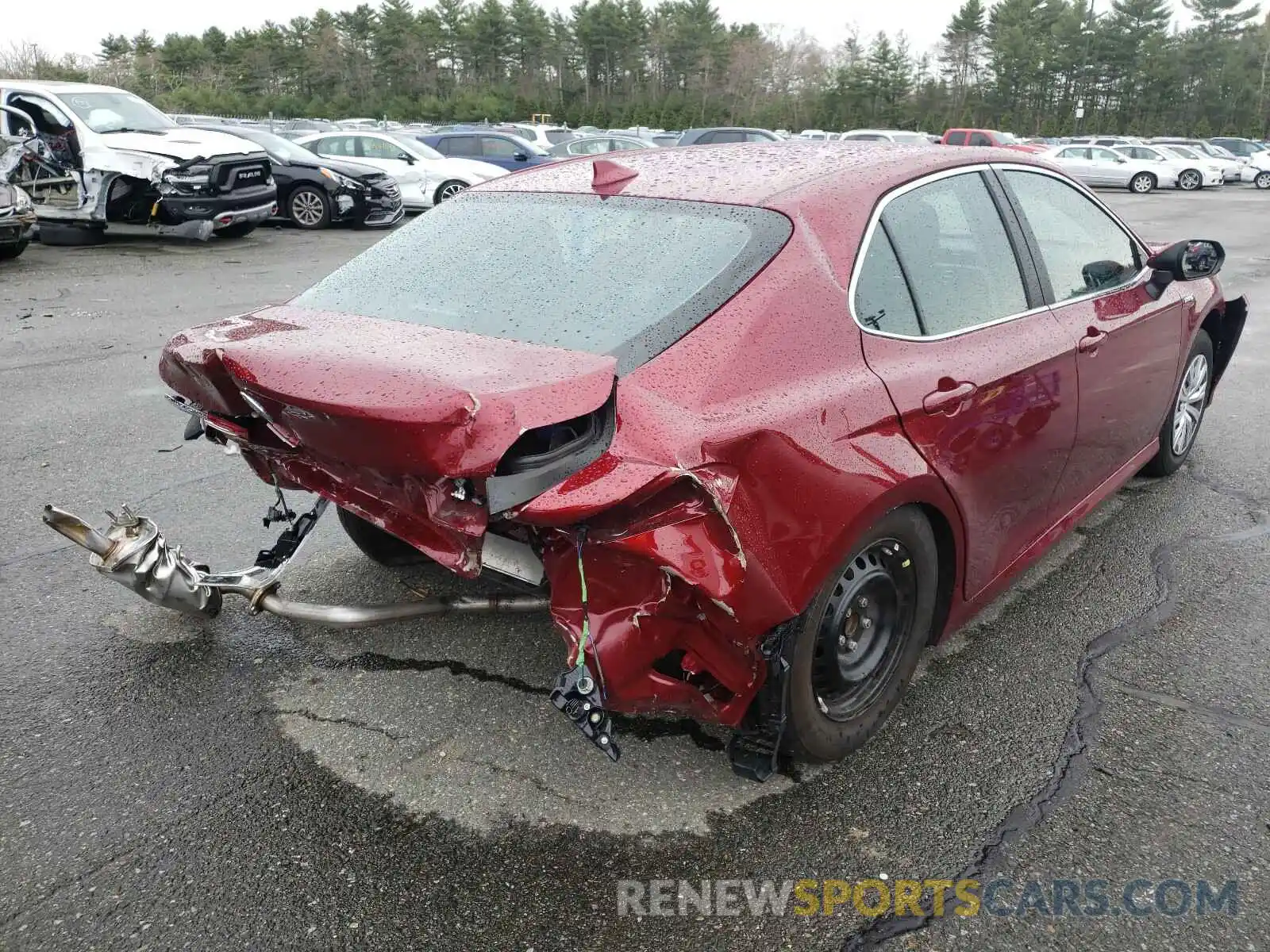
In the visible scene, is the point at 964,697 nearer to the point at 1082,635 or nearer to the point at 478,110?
the point at 1082,635

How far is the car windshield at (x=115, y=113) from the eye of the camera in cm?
1268

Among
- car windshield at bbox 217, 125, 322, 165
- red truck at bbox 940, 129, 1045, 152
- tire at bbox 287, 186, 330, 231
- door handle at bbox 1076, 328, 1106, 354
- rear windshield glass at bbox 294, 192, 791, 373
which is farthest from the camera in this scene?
red truck at bbox 940, 129, 1045, 152

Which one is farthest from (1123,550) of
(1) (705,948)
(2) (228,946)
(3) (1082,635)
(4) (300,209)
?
(4) (300,209)

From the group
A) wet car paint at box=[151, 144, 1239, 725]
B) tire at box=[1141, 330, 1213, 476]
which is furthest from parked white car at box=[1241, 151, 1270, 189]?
wet car paint at box=[151, 144, 1239, 725]

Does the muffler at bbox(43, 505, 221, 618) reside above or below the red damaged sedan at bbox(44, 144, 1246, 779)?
below

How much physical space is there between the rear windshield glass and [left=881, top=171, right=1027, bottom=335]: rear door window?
0.49 m

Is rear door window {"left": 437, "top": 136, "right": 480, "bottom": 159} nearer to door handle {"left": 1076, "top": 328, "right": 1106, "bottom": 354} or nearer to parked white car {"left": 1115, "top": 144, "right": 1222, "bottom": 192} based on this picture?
door handle {"left": 1076, "top": 328, "right": 1106, "bottom": 354}

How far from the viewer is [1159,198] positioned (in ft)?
87.5

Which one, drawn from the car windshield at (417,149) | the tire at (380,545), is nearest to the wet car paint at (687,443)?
the tire at (380,545)

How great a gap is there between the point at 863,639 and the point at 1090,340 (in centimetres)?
146

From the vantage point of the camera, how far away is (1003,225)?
3324 mm

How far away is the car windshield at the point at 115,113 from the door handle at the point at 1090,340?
514 inches

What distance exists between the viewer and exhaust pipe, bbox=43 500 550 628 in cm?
291

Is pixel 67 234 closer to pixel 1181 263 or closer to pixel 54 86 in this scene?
pixel 54 86
